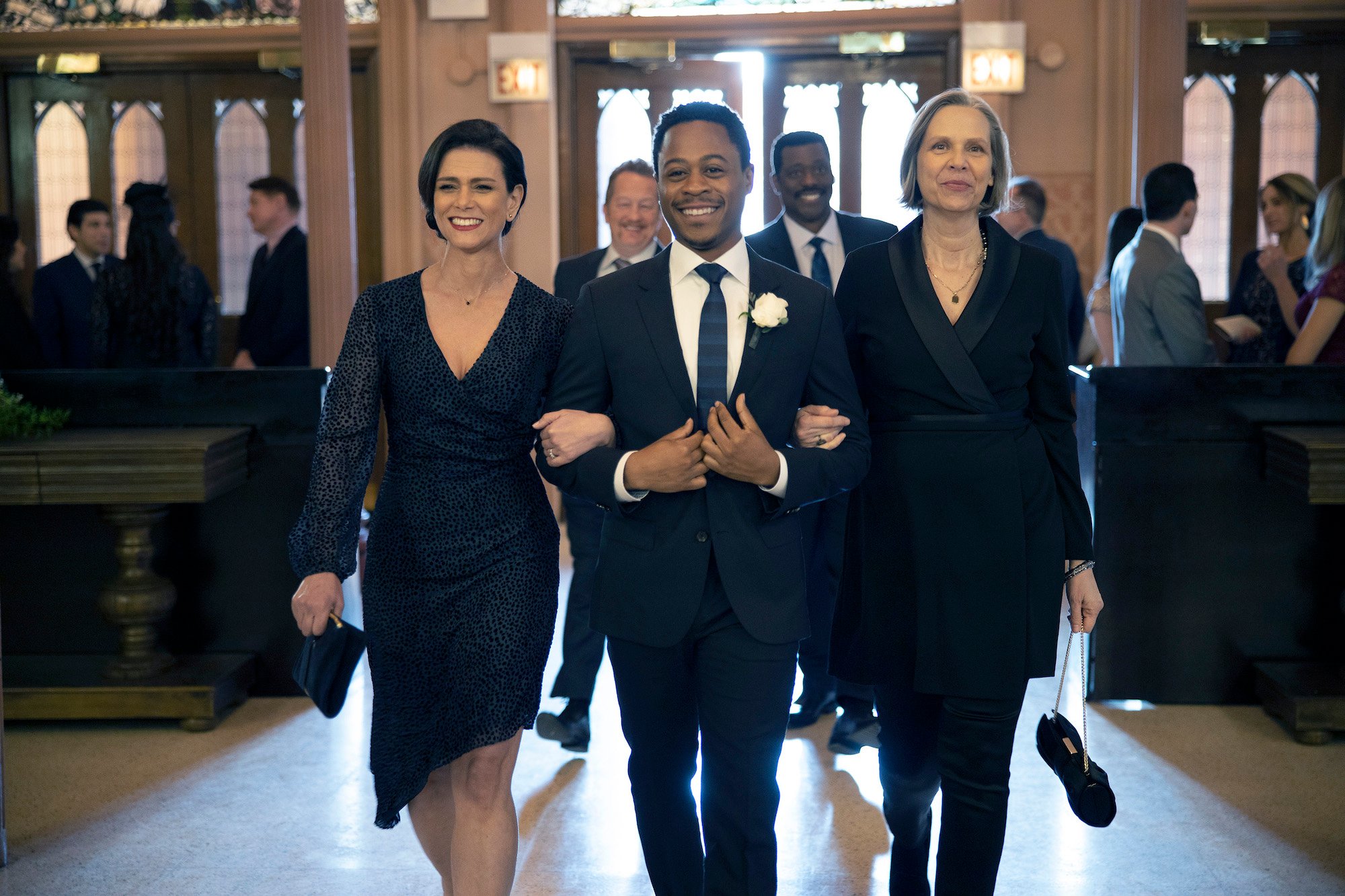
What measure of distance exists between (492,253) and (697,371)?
1.80 feet

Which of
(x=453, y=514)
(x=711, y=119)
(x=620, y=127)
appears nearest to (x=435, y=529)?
(x=453, y=514)

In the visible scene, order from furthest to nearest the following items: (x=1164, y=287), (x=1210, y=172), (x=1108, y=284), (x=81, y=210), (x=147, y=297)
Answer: (x=1210, y=172) < (x=1108, y=284) < (x=81, y=210) < (x=147, y=297) < (x=1164, y=287)

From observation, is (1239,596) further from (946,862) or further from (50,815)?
(50,815)

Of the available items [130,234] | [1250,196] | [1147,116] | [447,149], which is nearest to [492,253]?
[447,149]

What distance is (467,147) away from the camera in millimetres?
2670

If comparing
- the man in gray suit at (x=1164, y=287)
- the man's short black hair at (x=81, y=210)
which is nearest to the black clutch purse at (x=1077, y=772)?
the man in gray suit at (x=1164, y=287)

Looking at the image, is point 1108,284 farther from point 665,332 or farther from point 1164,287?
point 665,332

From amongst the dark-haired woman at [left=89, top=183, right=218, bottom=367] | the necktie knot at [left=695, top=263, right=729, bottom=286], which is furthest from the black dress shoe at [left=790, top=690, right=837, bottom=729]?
the dark-haired woman at [left=89, top=183, right=218, bottom=367]

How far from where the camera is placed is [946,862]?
2.66m

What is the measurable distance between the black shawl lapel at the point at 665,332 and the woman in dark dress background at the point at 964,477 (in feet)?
1.54

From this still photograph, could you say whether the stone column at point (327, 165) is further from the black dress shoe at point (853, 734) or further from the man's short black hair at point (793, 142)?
the black dress shoe at point (853, 734)

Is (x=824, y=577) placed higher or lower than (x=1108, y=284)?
lower

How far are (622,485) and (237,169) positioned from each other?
7.49 meters

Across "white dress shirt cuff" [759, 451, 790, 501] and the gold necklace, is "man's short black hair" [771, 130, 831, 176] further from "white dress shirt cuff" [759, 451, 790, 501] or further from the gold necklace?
"white dress shirt cuff" [759, 451, 790, 501]
